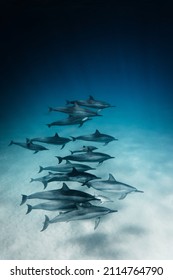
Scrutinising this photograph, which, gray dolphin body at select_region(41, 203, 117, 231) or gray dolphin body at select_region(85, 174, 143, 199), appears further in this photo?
gray dolphin body at select_region(85, 174, 143, 199)

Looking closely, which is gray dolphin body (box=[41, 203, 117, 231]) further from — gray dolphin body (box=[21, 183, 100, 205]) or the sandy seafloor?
the sandy seafloor

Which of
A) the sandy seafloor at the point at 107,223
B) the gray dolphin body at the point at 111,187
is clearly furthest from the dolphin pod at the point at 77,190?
the sandy seafloor at the point at 107,223

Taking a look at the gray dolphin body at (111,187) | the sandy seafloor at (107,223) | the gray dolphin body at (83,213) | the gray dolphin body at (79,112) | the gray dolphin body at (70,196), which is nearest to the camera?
the gray dolphin body at (83,213)

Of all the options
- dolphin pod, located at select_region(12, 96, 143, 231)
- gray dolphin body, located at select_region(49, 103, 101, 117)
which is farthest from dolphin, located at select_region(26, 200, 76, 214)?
gray dolphin body, located at select_region(49, 103, 101, 117)

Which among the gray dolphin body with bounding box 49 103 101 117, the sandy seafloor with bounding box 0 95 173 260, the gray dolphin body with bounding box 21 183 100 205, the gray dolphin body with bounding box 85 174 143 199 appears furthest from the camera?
the gray dolphin body with bounding box 49 103 101 117

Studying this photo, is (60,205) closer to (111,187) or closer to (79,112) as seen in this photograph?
(111,187)

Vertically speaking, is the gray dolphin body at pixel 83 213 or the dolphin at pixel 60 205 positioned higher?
the dolphin at pixel 60 205

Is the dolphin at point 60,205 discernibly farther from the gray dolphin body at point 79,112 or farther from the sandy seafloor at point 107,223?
the gray dolphin body at point 79,112

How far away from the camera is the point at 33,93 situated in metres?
40.5

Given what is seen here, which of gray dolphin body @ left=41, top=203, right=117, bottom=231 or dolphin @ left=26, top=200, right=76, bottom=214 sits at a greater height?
dolphin @ left=26, top=200, right=76, bottom=214

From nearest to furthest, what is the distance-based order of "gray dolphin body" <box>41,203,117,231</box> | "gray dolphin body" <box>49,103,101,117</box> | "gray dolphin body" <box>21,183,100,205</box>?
1. "gray dolphin body" <box>41,203,117,231</box>
2. "gray dolphin body" <box>21,183,100,205</box>
3. "gray dolphin body" <box>49,103,101,117</box>

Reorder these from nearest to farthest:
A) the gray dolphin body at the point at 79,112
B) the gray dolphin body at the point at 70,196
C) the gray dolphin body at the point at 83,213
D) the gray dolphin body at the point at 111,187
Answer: the gray dolphin body at the point at 83,213 → the gray dolphin body at the point at 70,196 → the gray dolphin body at the point at 111,187 → the gray dolphin body at the point at 79,112
